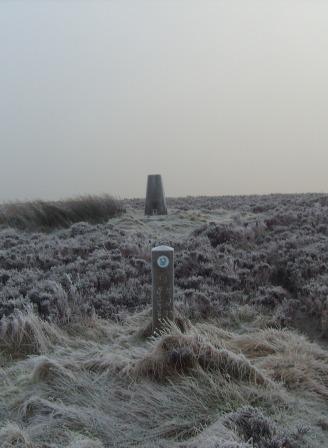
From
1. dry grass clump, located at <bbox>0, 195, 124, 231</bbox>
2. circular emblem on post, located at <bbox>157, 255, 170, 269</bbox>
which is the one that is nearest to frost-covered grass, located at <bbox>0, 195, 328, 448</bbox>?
circular emblem on post, located at <bbox>157, 255, 170, 269</bbox>

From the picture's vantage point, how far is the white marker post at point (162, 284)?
5438mm

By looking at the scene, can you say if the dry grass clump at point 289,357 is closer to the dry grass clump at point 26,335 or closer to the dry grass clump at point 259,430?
the dry grass clump at point 259,430

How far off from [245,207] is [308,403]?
51.9 ft

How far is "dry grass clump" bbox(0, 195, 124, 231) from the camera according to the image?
54.0 feet

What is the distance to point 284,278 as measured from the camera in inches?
329

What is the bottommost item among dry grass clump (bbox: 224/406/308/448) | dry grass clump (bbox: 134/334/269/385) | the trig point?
dry grass clump (bbox: 224/406/308/448)

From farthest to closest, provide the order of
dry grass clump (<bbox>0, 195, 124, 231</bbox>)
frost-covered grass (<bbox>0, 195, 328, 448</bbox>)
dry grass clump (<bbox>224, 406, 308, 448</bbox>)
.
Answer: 1. dry grass clump (<bbox>0, 195, 124, 231</bbox>)
2. frost-covered grass (<bbox>0, 195, 328, 448</bbox>)
3. dry grass clump (<bbox>224, 406, 308, 448</bbox>)

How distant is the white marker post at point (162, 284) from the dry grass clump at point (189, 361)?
0.92 m

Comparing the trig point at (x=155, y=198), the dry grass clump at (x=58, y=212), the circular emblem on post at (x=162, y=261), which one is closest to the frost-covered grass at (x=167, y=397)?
the circular emblem on post at (x=162, y=261)

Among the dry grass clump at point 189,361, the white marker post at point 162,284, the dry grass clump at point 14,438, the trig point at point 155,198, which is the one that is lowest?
the dry grass clump at point 14,438

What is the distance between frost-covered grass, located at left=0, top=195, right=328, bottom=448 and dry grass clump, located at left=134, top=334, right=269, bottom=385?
10 mm

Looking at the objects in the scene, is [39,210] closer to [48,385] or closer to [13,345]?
[13,345]

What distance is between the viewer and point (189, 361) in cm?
449

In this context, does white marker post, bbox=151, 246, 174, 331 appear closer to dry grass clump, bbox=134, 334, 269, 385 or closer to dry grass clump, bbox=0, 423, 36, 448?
dry grass clump, bbox=134, 334, 269, 385
